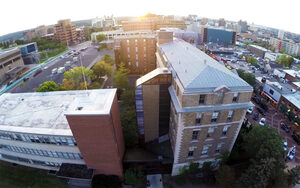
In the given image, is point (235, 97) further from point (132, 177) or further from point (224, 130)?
point (132, 177)

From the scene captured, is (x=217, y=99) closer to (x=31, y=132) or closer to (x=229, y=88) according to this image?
(x=229, y=88)

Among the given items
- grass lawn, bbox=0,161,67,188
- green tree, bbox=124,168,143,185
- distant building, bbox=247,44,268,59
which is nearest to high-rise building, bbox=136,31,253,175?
green tree, bbox=124,168,143,185

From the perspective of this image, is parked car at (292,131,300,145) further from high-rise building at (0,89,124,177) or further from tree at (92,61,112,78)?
tree at (92,61,112,78)

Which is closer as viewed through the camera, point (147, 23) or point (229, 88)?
point (229, 88)

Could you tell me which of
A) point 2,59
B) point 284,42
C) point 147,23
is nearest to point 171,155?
point 2,59

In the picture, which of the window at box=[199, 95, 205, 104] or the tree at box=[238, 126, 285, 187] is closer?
the tree at box=[238, 126, 285, 187]

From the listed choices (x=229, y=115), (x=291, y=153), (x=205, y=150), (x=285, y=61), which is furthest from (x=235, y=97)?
(x=285, y=61)

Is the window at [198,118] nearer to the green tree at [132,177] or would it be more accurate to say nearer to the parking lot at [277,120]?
the green tree at [132,177]
